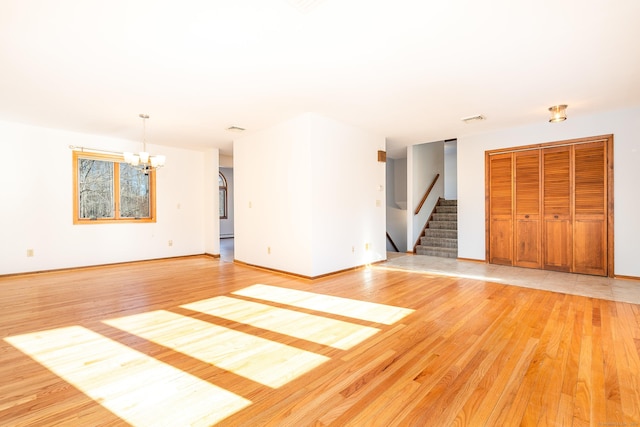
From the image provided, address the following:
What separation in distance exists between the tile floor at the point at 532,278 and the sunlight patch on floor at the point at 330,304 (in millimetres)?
2235

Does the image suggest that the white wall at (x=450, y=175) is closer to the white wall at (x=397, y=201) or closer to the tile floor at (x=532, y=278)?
the white wall at (x=397, y=201)

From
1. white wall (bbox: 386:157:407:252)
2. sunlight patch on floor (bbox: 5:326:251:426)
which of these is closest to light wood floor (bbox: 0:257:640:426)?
sunlight patch on floor (bbox: 5:326:251:426)

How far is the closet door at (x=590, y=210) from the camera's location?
189 inches

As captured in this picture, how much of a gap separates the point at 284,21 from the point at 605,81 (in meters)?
3.84

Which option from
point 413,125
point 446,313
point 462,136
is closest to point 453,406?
point 446,313

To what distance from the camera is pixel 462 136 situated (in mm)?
6281

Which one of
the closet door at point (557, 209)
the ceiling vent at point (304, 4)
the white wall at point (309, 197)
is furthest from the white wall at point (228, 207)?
the ceiling vent at point (304, 4)

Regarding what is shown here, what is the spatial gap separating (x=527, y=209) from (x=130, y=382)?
6.25 metres

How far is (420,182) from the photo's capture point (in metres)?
7.77

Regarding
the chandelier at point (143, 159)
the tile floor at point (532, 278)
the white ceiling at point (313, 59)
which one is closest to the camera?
the white ceiling at point (313, 59)

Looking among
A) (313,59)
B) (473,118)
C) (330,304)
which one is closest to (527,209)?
(473,118)

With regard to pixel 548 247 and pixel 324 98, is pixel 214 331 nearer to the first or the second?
pixel 324 98

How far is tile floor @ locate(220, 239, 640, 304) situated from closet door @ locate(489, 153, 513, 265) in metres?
0.30

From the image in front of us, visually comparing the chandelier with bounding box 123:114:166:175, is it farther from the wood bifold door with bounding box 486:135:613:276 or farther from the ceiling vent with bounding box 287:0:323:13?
the wood bifold door with bounding box 486:135:613:276
